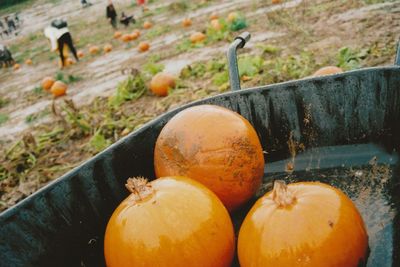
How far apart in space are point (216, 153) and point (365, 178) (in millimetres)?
811

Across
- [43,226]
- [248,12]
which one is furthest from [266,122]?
[248,12]

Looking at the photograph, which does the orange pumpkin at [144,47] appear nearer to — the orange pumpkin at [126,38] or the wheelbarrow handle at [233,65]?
the orange pumpkin at [126,38]

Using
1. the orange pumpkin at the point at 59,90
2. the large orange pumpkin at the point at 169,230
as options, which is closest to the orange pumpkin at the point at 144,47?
the orange pumpkin at the point at 59,90

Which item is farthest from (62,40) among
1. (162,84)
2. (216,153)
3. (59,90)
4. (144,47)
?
(216,153)

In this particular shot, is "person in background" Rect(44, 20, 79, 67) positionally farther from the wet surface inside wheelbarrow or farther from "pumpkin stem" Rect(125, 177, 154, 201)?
"pumpkin stem" Rect(125, 177, 154, 201)

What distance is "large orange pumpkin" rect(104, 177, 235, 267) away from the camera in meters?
1.36

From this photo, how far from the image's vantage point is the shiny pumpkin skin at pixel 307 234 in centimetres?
125

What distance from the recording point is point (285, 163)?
85.9 inches

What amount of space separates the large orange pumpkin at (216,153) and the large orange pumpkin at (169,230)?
0.26m

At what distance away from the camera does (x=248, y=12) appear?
1059cm

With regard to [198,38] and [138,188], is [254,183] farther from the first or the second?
[198,38]

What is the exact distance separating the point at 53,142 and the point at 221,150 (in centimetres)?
457

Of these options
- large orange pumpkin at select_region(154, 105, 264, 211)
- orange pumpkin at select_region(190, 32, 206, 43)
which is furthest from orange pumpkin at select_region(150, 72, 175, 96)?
large orange pumpkin at select_region(154, 105, 264, 211)

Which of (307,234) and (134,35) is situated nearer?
(307,234)
